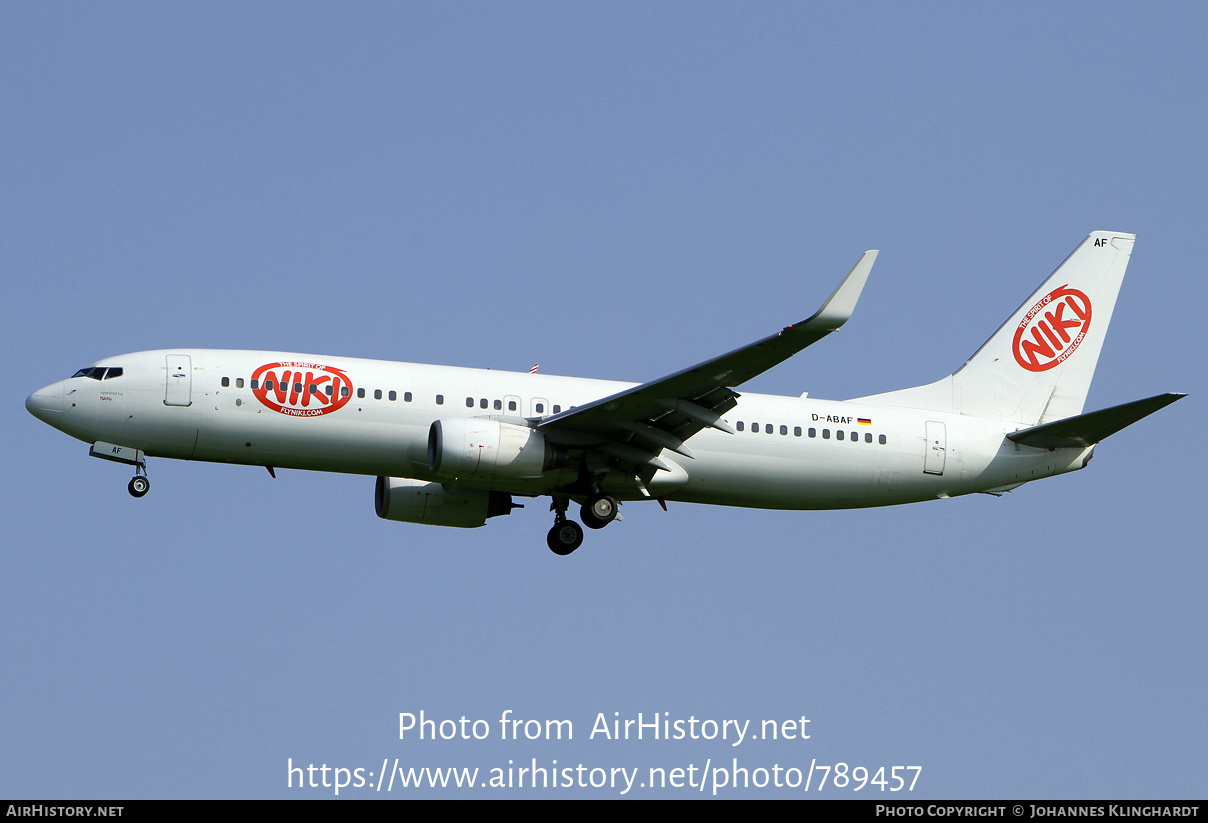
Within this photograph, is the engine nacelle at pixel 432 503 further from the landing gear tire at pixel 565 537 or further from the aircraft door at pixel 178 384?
the aircraft door at pixel 178 384

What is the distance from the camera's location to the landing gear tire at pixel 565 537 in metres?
34.3

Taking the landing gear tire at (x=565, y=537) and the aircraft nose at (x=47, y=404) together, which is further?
the landing gear tire at (x=565, y=537)

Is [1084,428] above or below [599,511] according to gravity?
above

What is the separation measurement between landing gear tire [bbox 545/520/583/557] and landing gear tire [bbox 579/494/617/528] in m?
0.98

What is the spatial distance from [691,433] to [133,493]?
12.4 m

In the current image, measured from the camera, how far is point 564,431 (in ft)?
105

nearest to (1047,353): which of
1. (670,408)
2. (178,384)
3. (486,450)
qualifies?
(670,408)

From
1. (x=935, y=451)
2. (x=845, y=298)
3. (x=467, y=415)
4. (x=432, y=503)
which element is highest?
(x=845, y=298)

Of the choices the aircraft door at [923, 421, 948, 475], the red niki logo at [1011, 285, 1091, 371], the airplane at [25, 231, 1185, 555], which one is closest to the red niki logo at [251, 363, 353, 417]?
the airplane at [25, 231, 1185, 555]

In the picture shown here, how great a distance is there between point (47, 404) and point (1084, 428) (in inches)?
941

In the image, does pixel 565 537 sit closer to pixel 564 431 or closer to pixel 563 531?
pixel 563 531

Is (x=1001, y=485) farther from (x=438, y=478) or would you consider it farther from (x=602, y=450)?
(x=438, y=478)

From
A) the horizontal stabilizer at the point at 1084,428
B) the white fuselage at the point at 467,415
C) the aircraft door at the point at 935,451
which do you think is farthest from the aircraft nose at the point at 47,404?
the horizontal stabilizer at the point at 1084,428

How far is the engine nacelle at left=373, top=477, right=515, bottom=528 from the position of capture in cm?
3588
